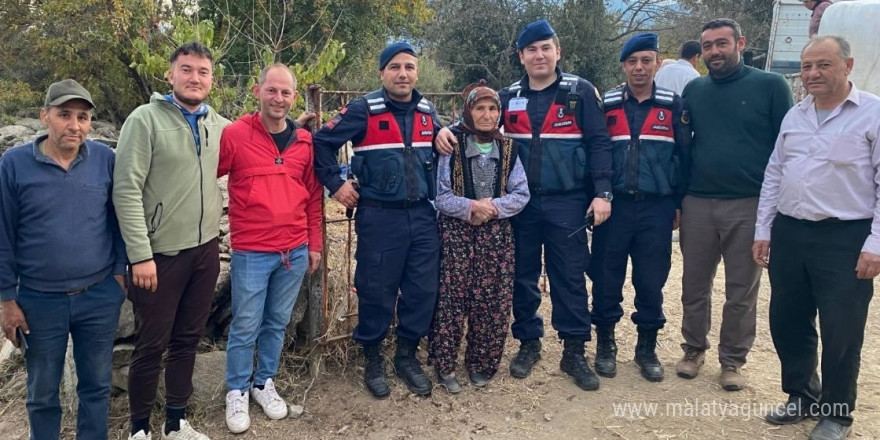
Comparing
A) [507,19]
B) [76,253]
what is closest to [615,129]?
[76,253]

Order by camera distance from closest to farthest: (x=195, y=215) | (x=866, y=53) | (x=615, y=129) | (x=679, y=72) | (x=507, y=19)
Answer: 1. (x=195, y=215)
2. (x=615, y=129)
3. (x=679, y=72)
4. (x=866, y=53)
5. (x=507, y=19)

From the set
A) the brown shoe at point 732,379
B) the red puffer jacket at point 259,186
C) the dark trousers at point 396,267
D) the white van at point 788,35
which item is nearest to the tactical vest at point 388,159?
the dark trousers at point 396,267

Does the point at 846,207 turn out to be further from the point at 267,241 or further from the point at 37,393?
the point at 37,393

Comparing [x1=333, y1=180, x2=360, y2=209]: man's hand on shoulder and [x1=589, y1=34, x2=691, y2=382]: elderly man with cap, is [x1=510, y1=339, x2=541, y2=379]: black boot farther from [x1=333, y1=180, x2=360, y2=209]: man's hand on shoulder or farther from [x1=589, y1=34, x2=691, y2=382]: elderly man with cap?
[x1=333, y1=180, x2=360, y2=209]: man's hand on shoulder

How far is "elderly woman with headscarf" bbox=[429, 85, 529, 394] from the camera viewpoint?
374cm

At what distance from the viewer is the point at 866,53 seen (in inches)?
336

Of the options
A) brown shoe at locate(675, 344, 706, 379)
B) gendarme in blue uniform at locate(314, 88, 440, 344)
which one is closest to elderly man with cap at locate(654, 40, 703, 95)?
brown shoe at locate(675, 344, 706, 379)

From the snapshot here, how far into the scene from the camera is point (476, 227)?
382 centimetres

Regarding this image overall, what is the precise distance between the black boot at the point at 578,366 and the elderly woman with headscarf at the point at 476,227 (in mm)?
526

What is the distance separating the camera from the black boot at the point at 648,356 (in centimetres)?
418

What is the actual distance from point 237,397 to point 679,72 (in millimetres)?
5298

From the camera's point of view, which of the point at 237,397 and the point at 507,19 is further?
the point at 507,19

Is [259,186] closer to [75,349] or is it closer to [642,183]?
[75,349]

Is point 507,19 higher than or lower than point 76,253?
higher
